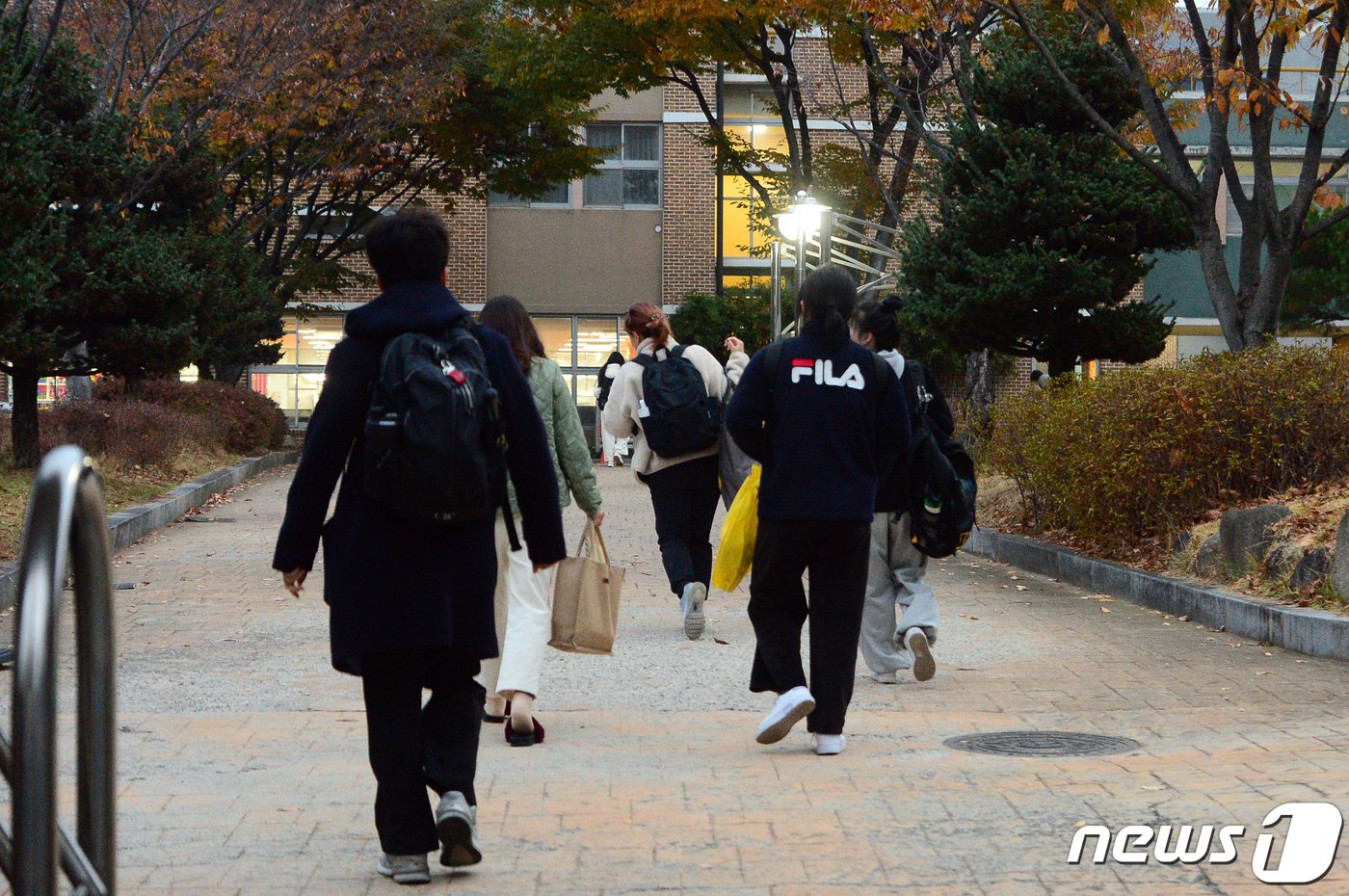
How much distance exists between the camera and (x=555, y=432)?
23.3ft

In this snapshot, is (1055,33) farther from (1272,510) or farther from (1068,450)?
(1272,510)

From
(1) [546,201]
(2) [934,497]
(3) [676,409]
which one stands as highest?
(1) [546,201]

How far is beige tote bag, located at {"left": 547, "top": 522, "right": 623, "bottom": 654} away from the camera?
6.86 meters

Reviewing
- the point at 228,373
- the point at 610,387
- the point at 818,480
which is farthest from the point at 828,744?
the point at 228,373

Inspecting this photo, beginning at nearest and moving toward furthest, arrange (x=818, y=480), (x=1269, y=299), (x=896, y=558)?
(x=818, y=480), (x=896, y=558), (x=1269, y=299)

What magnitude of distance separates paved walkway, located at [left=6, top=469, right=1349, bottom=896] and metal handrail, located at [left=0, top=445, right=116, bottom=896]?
2218 millimetres

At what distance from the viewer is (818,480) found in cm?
609

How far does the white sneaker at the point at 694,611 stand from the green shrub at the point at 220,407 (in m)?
16.4

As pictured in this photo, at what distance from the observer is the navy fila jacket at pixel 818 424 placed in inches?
240

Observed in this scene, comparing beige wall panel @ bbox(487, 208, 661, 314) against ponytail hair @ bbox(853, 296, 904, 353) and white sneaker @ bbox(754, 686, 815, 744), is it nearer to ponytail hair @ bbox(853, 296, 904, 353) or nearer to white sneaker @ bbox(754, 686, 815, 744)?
ponytail hair @ bbox(853, 296, 904, 353)

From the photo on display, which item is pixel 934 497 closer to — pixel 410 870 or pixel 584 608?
pixel 584 608

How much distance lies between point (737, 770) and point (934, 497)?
1.94 m

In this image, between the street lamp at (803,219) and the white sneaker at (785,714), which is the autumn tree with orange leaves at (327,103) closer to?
the street lamp at (803,219)

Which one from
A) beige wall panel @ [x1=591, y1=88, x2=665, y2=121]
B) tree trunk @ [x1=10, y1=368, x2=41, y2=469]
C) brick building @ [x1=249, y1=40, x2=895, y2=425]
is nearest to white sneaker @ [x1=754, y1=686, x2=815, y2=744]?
tree trunk @ [x1=10, y1=368, x2=41, y2=469]
